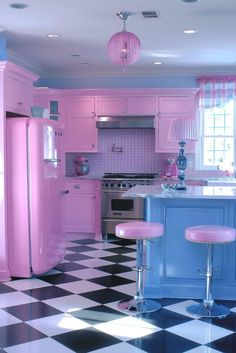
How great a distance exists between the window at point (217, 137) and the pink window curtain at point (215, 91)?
0.17 m

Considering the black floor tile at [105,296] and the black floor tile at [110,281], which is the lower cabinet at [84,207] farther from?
the black floor tile at [105,296]

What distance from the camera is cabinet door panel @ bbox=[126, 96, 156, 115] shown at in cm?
682

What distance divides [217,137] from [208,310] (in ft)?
13.5

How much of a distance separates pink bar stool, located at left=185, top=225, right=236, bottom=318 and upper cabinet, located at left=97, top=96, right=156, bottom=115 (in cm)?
348

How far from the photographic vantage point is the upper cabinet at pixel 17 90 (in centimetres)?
443

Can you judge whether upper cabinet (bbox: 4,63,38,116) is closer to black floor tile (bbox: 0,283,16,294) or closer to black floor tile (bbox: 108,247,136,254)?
black floor tile (bbox: 0,283,16,294)

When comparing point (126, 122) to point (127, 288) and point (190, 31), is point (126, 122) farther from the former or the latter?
point (127, 288)

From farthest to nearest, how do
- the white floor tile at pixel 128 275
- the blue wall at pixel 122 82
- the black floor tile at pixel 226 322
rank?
the blue wall at pixel 122 82
the white floor tile at pixel 128 275
the black floor tile at pixel 226 322

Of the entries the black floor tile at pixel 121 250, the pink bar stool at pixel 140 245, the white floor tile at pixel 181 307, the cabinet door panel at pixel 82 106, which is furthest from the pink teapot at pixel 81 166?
the white floor tile at pixel 181 307

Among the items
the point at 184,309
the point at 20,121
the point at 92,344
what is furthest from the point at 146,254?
the point at 20,121

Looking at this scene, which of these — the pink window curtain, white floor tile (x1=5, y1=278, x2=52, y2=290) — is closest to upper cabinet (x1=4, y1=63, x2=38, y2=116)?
white floor tile (x1=5, y1=278, x2=52, y2=290)

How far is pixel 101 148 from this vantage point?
7.32 meters

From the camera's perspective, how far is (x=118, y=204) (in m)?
6.66

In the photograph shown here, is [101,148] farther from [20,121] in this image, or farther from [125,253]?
[20,121]
